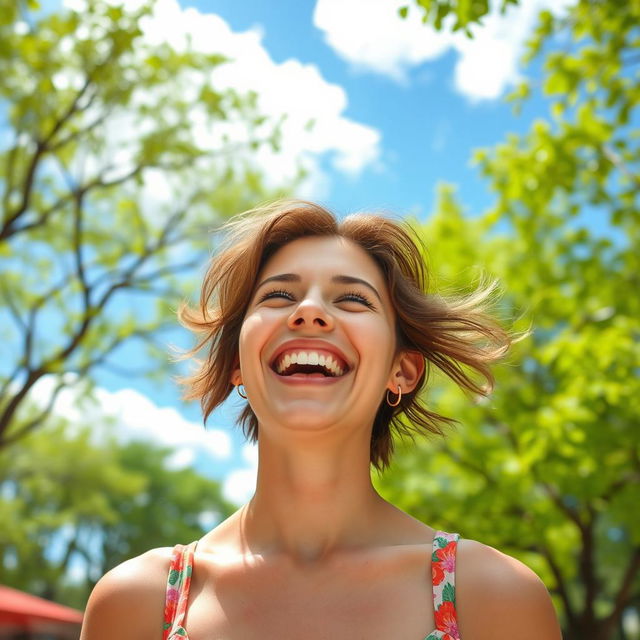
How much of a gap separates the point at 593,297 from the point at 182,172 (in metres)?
6.29

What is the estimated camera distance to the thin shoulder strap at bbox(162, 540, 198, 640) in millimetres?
A: 1959

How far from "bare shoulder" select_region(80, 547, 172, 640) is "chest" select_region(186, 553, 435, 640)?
92 millimetres

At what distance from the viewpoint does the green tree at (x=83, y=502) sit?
27625 millimetres

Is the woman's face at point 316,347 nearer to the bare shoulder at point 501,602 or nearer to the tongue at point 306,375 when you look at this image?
the tongue at point 306,375

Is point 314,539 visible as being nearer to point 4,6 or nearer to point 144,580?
point 144,580

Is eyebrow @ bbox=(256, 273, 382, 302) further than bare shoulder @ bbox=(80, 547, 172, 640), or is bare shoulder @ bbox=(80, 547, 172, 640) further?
eyebrow @ bbox=(256, 273, 382, 302)

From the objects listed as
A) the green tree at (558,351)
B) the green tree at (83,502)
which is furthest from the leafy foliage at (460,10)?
the green tree at (83,502)

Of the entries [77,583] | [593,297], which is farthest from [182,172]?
[77,583]

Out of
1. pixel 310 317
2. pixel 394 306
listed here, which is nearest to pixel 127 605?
pixel 310 317

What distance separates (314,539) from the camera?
208 centimetres

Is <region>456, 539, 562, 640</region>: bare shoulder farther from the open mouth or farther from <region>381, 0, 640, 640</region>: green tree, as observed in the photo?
<region>381, 0, 640, 640</region>: green tree

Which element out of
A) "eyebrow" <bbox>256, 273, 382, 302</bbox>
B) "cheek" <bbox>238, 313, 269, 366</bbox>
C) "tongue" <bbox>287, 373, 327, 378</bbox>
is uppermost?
"eyebrow" <bbox>256, 273, 382, 302</bbox>

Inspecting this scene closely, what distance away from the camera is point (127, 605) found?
78.4 inches

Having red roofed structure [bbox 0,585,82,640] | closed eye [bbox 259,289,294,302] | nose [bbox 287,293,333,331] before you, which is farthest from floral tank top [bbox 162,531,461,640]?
red roofed structure [bbox 0,585,82,640]
